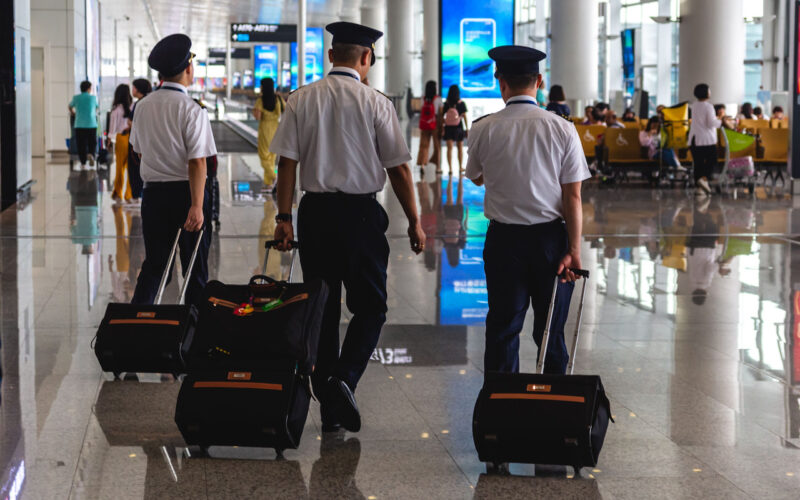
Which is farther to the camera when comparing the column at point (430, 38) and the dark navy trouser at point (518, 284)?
the column at point (430, 38)

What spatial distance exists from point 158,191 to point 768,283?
527 centimetres

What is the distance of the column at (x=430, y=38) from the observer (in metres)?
39.2

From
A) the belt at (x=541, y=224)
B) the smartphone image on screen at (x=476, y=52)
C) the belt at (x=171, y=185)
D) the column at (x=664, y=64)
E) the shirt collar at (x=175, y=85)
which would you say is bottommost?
the belt at (x=541, y=224)

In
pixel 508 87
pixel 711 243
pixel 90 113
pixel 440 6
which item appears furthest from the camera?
pixel 90 113

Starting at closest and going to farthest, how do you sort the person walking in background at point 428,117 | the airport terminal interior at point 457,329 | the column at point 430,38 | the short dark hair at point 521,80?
the airport terminal interior at point 457,329 → the short dark hair at point 521,80 → the person walking in background at point 428,117 → the column at point 430,38

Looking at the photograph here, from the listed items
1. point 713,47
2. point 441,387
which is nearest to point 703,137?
point 713,47

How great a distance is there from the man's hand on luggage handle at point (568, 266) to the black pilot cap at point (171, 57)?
242 cm

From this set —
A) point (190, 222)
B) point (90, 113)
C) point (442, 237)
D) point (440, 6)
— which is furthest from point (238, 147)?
point (190, 222)

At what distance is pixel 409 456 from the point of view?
435 centimetres

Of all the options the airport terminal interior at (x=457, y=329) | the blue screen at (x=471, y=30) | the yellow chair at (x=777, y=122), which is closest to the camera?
the airport terminal interior at (x=457, y=329)

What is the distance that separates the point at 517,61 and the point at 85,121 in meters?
18.2

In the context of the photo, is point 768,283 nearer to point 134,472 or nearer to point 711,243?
point 711,243

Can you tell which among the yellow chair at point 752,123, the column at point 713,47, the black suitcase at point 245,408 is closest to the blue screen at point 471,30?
the column at point 713,47

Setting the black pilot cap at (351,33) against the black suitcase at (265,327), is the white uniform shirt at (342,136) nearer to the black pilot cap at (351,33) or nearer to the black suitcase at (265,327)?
the black pilot cap at (351,33)
